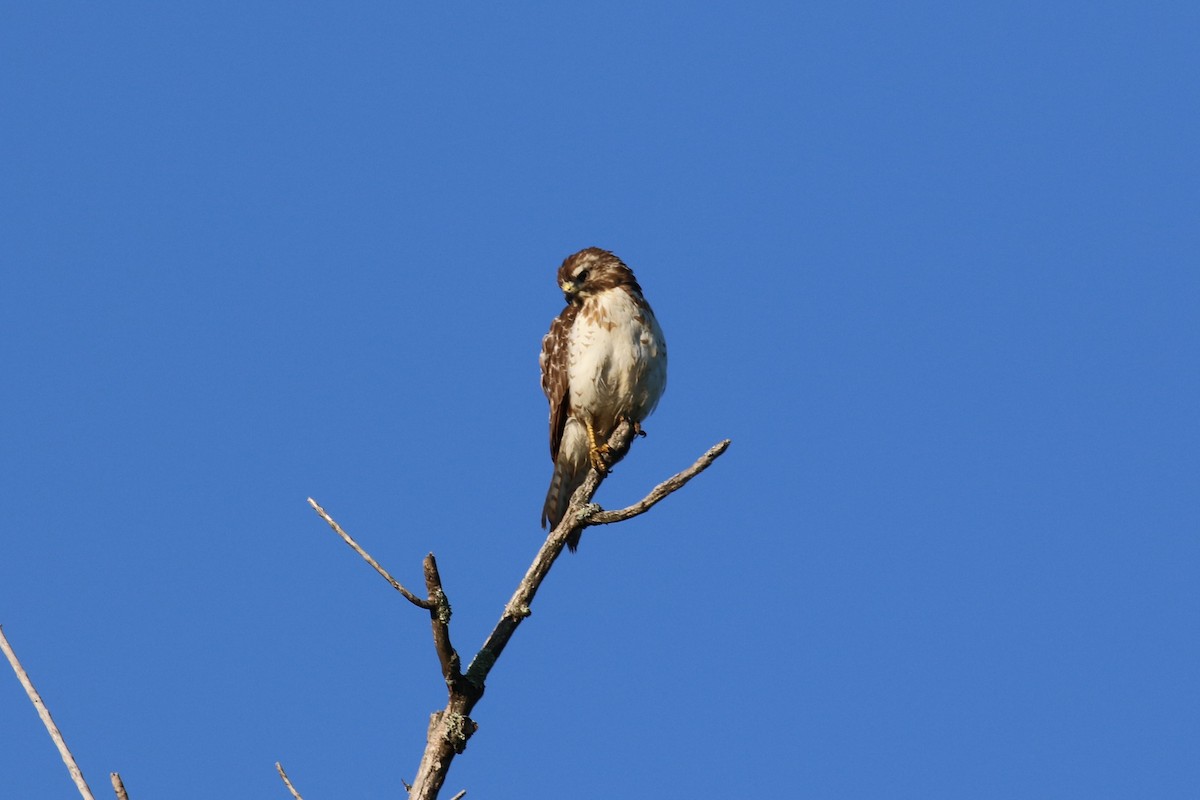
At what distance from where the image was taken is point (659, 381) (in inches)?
369

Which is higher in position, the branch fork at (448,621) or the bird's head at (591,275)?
the bird's head at (591,275)

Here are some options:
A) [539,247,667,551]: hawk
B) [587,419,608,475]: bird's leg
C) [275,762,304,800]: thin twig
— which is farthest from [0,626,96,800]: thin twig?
[539,247,667,551]: hawk

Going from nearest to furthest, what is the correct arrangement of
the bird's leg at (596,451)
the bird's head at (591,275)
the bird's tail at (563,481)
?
the bird's leg at (596,451), the bird's tail at (563,481), the bird's head at (591,275)

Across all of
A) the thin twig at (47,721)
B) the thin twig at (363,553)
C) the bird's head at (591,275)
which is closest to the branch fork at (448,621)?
the thin twig at (363,553)

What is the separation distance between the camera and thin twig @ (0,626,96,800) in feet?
11.9

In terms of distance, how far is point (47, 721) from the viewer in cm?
373

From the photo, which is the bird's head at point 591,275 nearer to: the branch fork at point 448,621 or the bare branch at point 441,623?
the branch fork at point 448,621

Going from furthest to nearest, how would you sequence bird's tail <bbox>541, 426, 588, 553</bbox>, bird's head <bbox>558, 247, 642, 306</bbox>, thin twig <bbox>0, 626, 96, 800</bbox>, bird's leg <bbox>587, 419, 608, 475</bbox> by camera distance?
bird's head <bbox>558, 247, 642, 306</bbox>
bird's tail <bbox>541, 426, 588, 553</bbox>
bird's leg <bbox>587, 419, 608, 475</bbox>
thin twig <bbox>0, 626, 96, 800</bbox>

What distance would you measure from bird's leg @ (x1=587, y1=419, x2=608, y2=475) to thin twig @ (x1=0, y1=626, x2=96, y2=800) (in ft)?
16.3

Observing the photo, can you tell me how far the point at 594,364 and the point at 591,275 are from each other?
0.83m

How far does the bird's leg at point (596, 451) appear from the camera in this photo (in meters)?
8.79

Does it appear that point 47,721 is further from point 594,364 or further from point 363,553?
point 594,364

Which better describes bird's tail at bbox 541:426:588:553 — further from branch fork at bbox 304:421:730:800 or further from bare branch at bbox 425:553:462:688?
bare branch at bbox 425:553:462:688

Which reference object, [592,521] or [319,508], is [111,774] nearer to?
[319,508]
